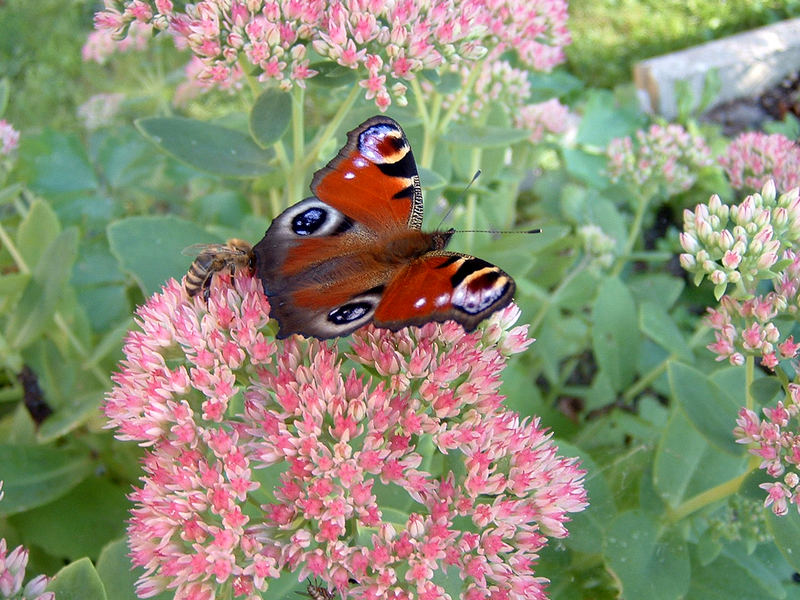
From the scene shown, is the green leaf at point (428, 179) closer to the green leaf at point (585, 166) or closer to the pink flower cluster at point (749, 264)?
the pink flower cluster at point (749, 264)

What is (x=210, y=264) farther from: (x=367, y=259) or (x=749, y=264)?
(x=749, y=264)

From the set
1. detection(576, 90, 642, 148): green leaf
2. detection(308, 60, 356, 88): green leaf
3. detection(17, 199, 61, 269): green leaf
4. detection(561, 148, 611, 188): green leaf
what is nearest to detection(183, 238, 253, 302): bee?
detection(308, 60, 356, 88): green leaf

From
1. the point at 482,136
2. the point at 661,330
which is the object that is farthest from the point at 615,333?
the point at 482,136

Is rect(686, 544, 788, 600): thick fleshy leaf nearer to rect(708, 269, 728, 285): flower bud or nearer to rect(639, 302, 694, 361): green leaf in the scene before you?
rect(639, 302, 694, 361): green leaf

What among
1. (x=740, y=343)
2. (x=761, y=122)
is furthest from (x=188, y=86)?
(x=761, y=122)

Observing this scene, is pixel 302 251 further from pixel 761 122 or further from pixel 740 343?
pixel 761 122
